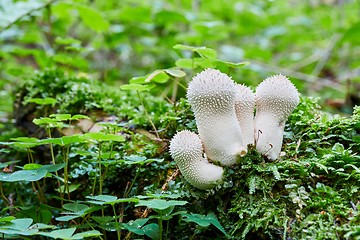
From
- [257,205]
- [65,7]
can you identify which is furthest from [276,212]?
[65,7]

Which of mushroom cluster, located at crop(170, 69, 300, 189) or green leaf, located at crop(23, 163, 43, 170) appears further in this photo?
green leaf, located at crop(23, 163, 43, 170)

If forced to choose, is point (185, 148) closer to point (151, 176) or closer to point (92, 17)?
point (151, 176)

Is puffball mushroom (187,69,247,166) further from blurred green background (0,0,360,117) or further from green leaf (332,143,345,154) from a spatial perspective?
blurred green background (0,0,360,117)

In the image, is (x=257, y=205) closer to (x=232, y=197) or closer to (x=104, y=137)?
(x=232, y=197)

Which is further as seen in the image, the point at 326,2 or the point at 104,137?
the point at 326,2

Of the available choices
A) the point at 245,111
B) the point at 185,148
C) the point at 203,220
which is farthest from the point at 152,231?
the point at 245,111

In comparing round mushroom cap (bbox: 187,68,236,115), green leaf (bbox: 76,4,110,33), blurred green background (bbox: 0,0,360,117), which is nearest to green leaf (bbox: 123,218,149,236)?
round mushroom cap (bbox: 187,68,236,115)

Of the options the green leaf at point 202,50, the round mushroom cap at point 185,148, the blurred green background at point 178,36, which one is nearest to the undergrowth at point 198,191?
the round mushroom cap at point 185,148
